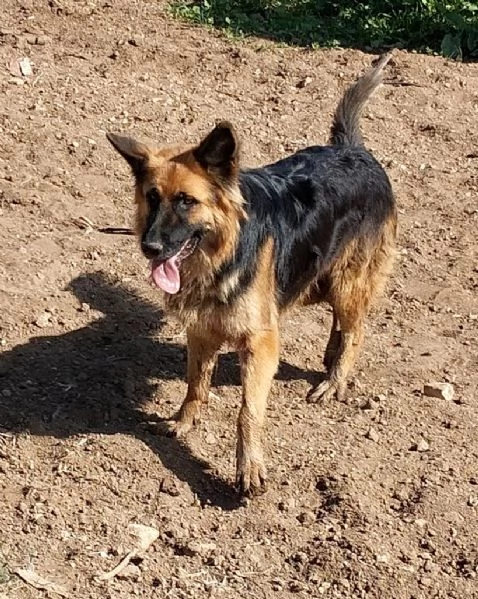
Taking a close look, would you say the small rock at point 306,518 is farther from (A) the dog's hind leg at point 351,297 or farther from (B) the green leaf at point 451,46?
(B) the green leaf at point 451,46

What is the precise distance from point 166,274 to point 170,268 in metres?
0.03

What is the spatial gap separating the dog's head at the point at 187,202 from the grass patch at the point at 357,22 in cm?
541

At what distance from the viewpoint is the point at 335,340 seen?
6391 mm

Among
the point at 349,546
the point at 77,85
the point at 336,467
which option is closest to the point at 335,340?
the point at 336,467

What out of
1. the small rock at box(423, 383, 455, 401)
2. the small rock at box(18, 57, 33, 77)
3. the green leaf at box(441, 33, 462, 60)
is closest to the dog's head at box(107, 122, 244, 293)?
the small rock at box(423, 383, 455, 401)

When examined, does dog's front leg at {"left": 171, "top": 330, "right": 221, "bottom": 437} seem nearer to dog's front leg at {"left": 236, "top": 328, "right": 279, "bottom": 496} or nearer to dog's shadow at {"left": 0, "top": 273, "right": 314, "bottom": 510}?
dog's shadow at {"left": 0, "top": 273, "right": 314, "bottom": 510}

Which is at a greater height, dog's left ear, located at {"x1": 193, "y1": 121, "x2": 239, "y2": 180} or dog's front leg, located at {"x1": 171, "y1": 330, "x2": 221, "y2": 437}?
dog's left ear, located at {"x1": 193, "y1": 121, "x2": 239, "y2": 180}

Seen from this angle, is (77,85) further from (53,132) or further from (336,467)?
(336,467)

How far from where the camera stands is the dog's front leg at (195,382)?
5625 millimetres

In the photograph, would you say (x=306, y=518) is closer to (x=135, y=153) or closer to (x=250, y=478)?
(x=250, y=478)

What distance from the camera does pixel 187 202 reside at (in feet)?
16.2

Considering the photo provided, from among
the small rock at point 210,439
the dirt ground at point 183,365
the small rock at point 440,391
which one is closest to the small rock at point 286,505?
the dirt ground at point 183,365

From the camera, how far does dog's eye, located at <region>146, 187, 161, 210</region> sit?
4945 millimetres

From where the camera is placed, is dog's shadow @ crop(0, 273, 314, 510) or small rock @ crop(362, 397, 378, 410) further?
small rock @ crop(362, 397, 378, 410)
